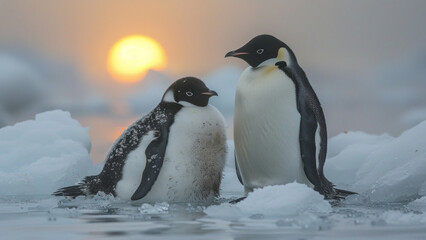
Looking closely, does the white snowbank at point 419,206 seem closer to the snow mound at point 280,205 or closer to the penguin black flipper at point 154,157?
the snow mound at point 280,205

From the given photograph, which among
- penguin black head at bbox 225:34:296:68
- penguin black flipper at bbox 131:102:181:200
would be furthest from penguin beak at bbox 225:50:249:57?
penguin black flipper at bbox 131:102:181:200

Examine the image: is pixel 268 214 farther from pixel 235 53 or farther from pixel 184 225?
pixel 235 53

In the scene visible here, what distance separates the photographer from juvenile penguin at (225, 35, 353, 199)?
5.22 meters

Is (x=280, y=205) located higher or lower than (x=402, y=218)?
higher

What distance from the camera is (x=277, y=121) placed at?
5.23 m

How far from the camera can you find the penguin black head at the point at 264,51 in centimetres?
540

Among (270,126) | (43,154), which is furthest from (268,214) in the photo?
(43,154)

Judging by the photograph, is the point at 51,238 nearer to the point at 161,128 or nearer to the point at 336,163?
the point at 161,128

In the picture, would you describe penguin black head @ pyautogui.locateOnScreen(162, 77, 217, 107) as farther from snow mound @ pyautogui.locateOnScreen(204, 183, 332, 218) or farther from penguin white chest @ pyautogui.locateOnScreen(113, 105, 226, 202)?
snow mound @ pyautogui.locateOnScreen(204, 183, 332, 218)

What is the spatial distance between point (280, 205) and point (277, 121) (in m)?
1.16

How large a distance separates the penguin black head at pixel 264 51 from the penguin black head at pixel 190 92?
15.7 inches

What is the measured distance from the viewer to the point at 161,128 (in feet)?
17.3

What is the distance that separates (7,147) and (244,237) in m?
6.53

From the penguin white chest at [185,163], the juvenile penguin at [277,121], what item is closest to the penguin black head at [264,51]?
the juvenile penguin at [277,121]
